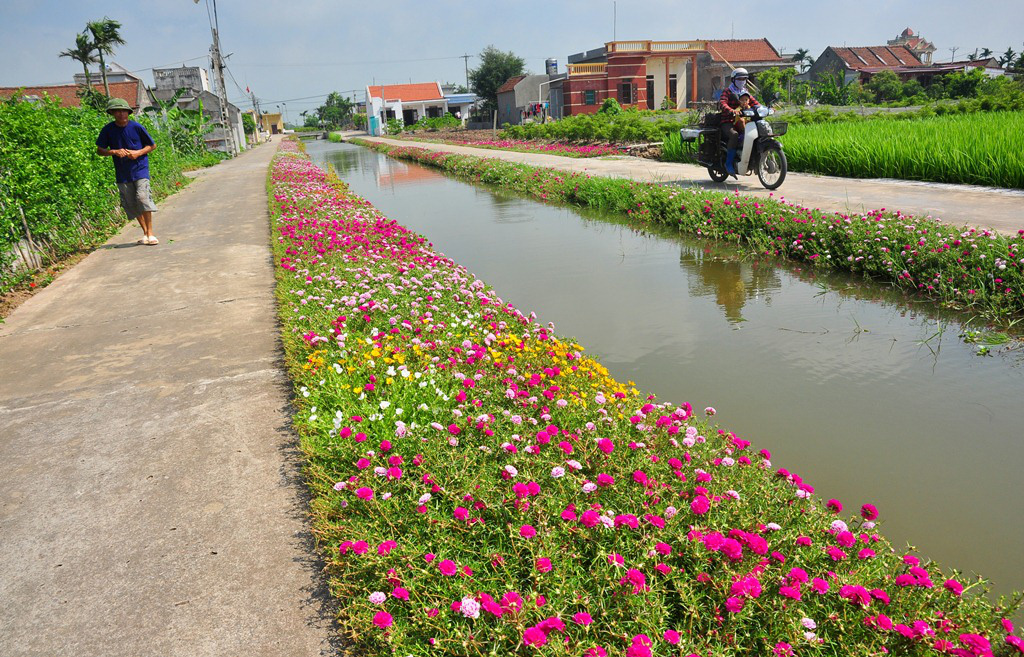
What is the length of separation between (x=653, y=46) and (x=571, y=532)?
154ft

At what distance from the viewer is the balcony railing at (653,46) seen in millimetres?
43062

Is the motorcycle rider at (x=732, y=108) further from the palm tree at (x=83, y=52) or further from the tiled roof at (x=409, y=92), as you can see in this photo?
the tiled roof at (x=409, y=92)

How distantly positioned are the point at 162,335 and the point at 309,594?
3440 millimetres

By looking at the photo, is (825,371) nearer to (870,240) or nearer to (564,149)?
(870,240)

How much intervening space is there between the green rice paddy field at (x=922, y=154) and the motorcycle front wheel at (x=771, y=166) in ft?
6.21

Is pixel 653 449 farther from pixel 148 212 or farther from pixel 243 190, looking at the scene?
pixel 243 190

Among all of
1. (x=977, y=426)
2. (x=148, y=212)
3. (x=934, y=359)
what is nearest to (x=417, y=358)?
(x=977, y=426)

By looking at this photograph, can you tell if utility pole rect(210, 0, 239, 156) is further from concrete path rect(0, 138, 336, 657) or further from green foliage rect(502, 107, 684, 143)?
concrete path rect(0, 138, 336, 657)

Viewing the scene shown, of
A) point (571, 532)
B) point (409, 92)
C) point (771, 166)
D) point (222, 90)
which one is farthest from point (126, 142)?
point (409, 92)

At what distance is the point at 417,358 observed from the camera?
3.87 meters

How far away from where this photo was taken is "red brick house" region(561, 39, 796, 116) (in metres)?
43.5

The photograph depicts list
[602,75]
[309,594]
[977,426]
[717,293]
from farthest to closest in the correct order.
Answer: [602,75] < [717,293] < [977,426] < [309,594]

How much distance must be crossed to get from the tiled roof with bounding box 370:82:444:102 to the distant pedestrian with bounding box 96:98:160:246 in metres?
78.2

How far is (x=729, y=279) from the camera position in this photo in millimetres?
6609
